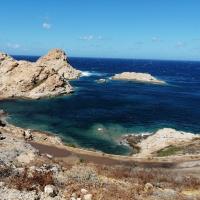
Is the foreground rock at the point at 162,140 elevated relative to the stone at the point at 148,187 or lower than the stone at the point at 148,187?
lower

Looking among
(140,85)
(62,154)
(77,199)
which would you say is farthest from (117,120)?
(140,85)

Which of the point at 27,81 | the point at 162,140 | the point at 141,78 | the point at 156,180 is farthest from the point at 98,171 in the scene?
the point at 141,78

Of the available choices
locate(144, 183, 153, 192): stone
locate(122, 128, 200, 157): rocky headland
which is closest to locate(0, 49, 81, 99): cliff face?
locate(122, 128, 200, 157): rocky headland

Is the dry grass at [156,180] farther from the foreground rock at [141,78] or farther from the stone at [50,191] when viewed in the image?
the foreground rock at [141,78]

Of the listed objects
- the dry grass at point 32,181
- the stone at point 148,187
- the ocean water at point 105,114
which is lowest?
the ocean water at point 105,114

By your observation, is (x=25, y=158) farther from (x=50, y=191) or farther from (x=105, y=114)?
(x=105, y=114)

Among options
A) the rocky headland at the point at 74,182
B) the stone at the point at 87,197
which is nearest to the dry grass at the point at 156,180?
the rocky headland at the point at 74,182

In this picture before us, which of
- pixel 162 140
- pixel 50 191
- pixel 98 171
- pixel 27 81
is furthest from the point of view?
pixel 27 81

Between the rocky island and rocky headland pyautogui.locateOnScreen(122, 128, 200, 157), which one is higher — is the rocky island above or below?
above

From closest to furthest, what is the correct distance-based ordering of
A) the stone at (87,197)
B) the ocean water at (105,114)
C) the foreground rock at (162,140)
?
the stone at (87,197) → the foreground rock at (162,140) → the ocean water at (105,114)

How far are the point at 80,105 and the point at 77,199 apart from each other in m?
82.2

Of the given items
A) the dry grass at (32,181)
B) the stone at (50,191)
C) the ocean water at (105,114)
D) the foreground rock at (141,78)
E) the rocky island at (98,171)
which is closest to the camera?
the stone at (50,191)

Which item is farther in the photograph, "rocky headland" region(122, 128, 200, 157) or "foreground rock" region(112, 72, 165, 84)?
"foreground rock" region(112, 72, 165, 84)

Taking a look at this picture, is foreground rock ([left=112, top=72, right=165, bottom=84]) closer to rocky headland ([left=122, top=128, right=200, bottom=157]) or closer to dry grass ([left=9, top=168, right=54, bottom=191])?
rocky headland ([left=122, top=128, right=200, bottom=157])
